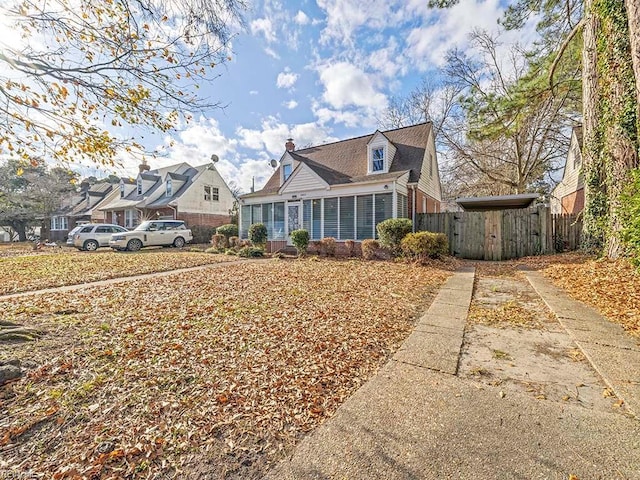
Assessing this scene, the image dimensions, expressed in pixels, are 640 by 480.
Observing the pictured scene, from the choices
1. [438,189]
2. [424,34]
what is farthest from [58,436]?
[438,189]

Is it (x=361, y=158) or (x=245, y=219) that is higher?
(x=361, y=158)

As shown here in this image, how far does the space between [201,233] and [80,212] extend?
19279 millimetres

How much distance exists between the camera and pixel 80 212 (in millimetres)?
31094

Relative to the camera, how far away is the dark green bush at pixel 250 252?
14016 mm

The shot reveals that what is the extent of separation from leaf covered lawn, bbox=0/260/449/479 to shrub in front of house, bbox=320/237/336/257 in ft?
22.2

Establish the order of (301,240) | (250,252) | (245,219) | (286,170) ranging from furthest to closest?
(245,219) < (286,170) < (250,252) < (301,240)

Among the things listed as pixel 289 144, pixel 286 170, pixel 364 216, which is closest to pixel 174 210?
pixel 289 144

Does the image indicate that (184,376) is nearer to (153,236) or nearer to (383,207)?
(383,207)

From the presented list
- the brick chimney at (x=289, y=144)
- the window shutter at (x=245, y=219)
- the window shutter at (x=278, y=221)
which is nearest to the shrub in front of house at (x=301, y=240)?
the window shutter at (x=278, y=221)

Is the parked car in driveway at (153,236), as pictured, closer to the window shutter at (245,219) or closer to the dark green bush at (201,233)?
the dark green bush at (201,233)

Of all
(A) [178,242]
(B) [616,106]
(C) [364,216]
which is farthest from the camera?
(A) [178,242]

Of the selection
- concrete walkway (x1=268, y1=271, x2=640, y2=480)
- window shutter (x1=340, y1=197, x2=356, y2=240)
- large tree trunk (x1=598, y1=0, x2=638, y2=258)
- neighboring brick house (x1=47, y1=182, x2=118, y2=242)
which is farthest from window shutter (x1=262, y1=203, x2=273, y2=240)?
neighboring brick house (x1=47, y1=182, x2=118, y2=242)

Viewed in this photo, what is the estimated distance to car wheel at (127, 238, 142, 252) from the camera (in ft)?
56.0

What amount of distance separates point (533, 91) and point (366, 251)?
9.45 metres
